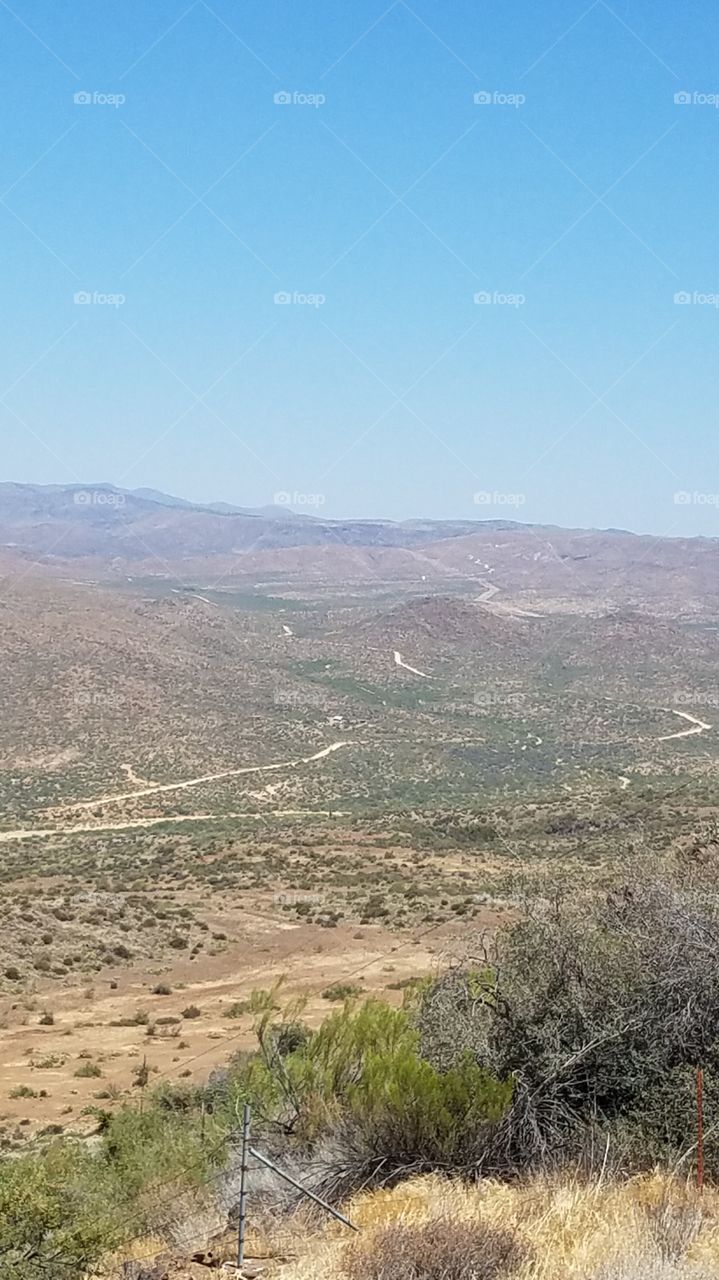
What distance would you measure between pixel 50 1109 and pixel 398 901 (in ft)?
52.4

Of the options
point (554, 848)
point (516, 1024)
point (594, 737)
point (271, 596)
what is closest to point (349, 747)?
point (594, 737)

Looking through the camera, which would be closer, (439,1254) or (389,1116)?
(439,1254)

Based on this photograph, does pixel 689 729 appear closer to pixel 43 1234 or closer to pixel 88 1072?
pixel 88 1072

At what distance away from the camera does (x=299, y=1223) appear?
719cm

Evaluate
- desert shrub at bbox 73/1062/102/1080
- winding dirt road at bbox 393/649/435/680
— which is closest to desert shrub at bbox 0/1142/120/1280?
desert shrub at bbox 73/1062/102/1080

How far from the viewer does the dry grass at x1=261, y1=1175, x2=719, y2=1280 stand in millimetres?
5820

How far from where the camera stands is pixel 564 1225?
6.45 meters

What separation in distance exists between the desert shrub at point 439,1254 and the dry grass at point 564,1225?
6 cm

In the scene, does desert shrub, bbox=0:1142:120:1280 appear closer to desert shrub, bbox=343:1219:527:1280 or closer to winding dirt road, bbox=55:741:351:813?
desert shrub, bbox=343:1219:527:1280

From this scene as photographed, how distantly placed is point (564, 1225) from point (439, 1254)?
44.4 inches

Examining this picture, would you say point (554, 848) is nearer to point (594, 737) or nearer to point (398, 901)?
point (398, 901)

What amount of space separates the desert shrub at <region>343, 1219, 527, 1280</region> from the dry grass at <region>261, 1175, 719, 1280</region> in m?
0.06

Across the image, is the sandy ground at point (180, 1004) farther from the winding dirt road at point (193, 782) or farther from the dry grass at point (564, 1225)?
the winding dirt road at point (193, 782)

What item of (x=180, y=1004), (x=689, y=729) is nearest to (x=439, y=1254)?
(x=180, y=1004)
